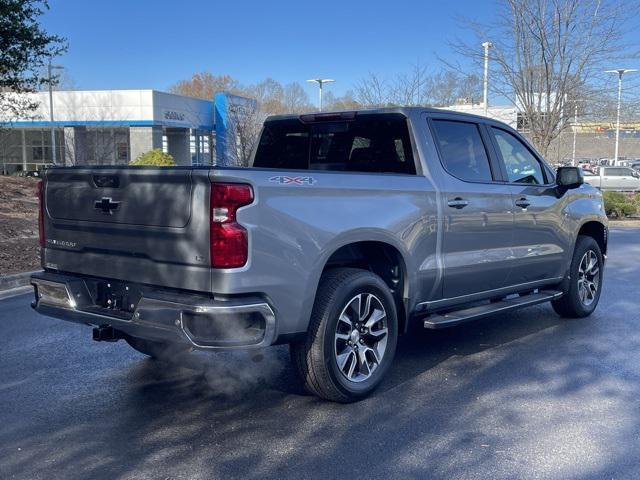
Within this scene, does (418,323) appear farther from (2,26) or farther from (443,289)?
(2,26)

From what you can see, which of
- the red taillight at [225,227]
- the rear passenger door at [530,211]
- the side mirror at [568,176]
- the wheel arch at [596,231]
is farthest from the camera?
the wheel arch at [596,231]

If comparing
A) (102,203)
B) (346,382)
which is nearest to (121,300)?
(102,203)

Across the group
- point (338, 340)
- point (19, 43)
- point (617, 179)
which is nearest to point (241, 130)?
point (19, 43)

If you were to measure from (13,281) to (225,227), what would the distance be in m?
6.42

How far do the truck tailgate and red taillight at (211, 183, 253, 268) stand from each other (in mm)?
49

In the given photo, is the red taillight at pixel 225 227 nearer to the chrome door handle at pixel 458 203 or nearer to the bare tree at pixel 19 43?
the chrome door handle at pixel 458 203

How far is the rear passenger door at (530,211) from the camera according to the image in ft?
20.1

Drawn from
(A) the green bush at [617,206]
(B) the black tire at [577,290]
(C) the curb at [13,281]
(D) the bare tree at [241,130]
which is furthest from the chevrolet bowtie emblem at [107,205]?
(A) the green bush at [617,206]

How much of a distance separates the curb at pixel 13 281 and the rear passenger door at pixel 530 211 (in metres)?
6.49

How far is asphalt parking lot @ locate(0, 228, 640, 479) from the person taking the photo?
3.72 meters

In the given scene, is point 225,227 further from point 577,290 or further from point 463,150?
point 577,290

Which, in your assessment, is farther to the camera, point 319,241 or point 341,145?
point 341,145

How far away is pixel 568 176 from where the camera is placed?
6523mm

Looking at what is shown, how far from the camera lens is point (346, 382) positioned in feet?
14.9
